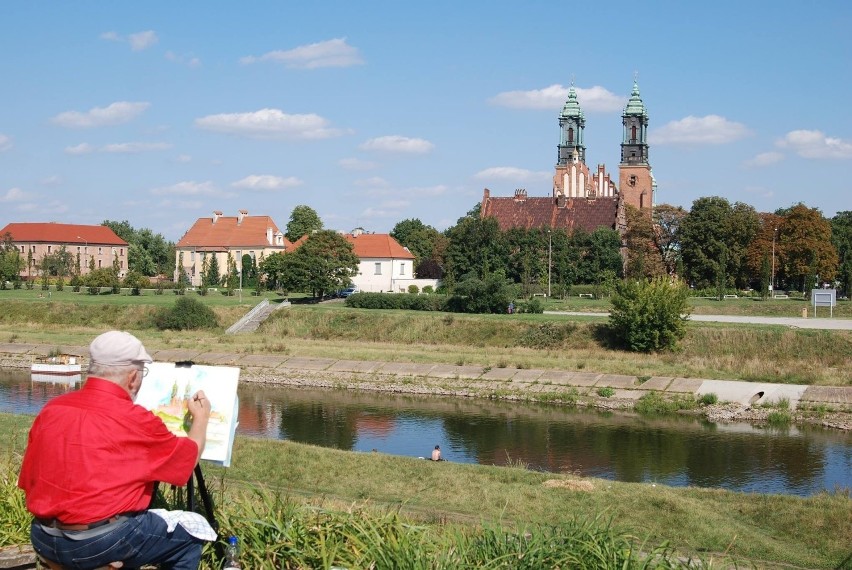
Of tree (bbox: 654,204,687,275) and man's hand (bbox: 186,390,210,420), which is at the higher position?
tree (bbox: 654,204,687,275)

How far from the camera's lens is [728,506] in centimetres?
1304

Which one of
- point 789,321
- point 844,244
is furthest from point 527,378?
point 844,244

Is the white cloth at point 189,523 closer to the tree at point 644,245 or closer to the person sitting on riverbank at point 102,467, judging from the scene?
the person sitting on riverbank at point 102,467

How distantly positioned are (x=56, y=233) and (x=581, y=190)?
181 feet

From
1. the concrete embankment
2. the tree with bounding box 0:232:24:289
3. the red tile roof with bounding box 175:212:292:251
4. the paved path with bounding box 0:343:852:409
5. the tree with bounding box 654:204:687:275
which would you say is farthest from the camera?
the red tile roof with bounding box 175:212:292:251

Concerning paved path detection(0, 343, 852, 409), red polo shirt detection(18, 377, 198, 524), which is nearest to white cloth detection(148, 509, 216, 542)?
red polo shirt detection(18, 377, 198, 524)

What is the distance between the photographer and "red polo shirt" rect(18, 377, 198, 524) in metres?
4.88

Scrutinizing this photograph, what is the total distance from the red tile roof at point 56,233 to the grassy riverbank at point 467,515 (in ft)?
283

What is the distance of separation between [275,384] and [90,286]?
33390 mm

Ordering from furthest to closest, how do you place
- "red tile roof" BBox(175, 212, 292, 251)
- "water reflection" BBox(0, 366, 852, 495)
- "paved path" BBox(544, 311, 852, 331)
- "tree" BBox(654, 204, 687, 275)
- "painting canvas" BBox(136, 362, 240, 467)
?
"red tile roof" BBox(175, 212, 292, 251) → "tree" BBox(654, 204, 687, 275) → "paved path" BBox(544, 311, 852, 331) → "water reflection" BBox(0, 366, 852, 495) → "painting canvas" BBox(136, 362, 240, 467)

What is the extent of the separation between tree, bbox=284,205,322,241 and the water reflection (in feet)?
218

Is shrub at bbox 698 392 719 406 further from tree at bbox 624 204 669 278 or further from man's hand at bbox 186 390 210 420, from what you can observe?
tree at bbox 624 204 669 278

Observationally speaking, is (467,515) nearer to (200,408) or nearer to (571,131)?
(200,408)

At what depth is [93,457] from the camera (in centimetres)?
489
